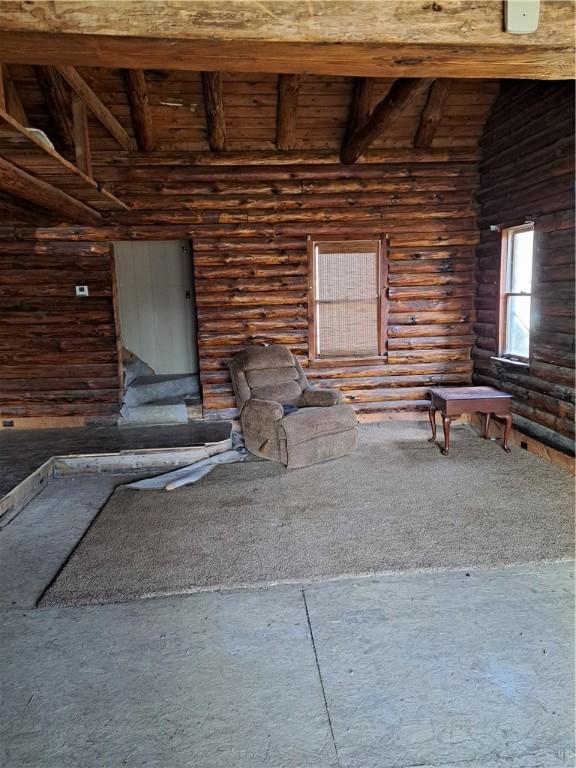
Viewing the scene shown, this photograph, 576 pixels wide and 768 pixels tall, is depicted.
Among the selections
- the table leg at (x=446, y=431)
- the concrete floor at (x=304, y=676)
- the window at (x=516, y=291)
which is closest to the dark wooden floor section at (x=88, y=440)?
the concrete floor at (x=304, y=676)

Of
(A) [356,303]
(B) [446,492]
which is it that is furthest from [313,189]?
(B) [446,492]

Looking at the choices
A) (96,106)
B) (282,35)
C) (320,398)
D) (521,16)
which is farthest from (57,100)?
(521,16)

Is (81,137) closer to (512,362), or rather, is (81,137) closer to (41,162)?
(41,162)

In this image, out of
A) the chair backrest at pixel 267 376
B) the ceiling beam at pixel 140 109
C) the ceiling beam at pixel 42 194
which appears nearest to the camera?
the ceiling beam at pixel 42 194

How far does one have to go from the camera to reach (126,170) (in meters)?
6.17

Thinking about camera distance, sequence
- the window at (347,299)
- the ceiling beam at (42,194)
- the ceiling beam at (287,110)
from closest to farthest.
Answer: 1. the ceiling beam at (42,194)
2. the ceiling beam at (287,110)
3. the window at (347,299)

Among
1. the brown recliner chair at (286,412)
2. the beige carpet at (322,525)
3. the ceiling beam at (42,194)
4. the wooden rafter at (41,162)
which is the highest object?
the wooden rafter at (41,162)

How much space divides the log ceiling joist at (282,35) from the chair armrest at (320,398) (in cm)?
346

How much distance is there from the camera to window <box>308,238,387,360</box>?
665 centimetres

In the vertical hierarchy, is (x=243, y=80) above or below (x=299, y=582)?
above

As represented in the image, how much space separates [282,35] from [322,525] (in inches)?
118

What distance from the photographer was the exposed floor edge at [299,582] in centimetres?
294

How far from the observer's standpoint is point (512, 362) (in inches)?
231

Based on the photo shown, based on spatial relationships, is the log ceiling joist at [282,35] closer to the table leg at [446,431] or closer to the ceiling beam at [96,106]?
the ceiling beam at [96,106]
